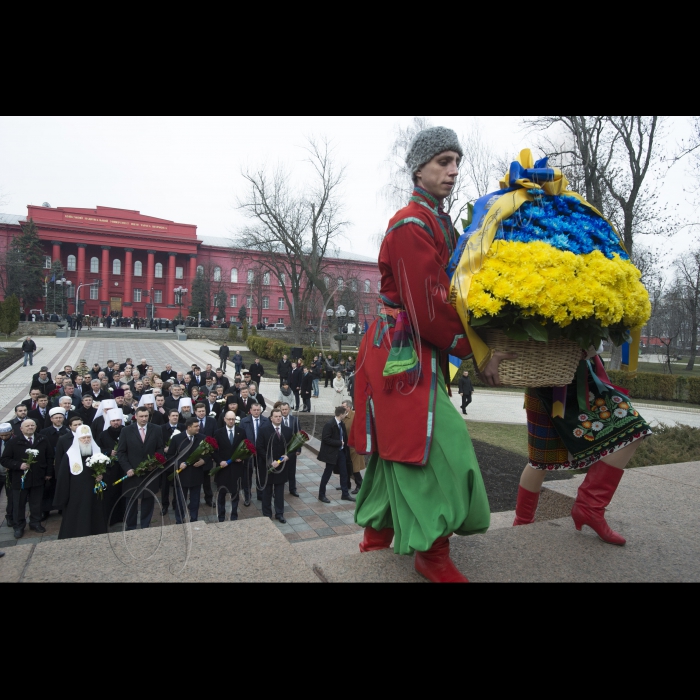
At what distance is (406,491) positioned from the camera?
97.8 inches

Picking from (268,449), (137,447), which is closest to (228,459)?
(268,449)

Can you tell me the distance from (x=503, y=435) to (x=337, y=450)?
20.7 ft

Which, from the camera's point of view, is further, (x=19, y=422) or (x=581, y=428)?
(x=19, y=422)

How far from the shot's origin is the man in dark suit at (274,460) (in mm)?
7938

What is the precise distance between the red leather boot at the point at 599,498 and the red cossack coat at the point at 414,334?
1.18 metres

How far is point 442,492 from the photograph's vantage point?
2.39m

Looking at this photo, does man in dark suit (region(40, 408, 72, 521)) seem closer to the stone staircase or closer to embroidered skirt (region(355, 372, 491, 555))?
the stone staircase

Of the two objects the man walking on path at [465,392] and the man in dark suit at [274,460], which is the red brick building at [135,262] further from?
the man in dark suit at [274,460]

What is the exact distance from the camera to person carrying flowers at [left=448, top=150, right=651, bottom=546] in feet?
7.39

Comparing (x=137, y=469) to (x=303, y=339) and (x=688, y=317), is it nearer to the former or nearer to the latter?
(x=303, y=339)

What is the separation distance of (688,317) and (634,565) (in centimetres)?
4702

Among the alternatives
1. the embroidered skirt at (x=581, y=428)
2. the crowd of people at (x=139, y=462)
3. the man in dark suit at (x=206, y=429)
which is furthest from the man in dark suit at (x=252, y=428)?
the embroidered skirt at (x=581, y=428)

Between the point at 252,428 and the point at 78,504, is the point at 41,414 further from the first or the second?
the point at 252,428

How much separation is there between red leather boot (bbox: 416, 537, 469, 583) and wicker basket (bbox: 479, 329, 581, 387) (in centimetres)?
84
